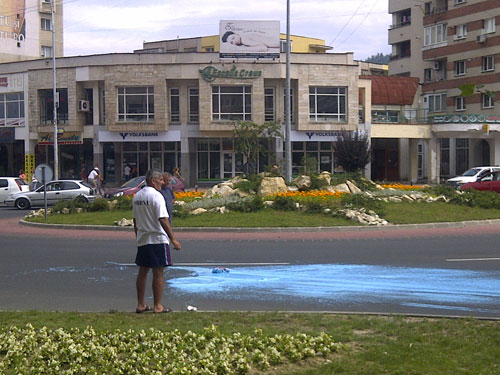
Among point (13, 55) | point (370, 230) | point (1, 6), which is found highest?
point (1, 6)

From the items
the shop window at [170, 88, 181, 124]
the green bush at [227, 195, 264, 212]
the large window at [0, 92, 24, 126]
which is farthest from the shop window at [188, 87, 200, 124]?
the green bush at [227, 195, 264, 212]

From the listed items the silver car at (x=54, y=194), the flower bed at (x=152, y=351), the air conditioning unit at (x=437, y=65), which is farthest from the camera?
the air conditioning unit at (x=437, y=65)

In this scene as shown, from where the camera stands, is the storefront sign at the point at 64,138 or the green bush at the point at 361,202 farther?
the storefront sign at the point at 64,138

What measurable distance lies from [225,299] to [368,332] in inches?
120

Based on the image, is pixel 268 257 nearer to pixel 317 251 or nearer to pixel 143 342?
pixel 317 251

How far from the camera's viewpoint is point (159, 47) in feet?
252

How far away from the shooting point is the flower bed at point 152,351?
6121 mm

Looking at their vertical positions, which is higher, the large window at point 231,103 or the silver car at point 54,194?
the large window at point 231,103

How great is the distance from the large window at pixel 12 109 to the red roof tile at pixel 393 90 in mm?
28105

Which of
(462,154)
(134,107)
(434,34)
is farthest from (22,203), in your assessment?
(434,34)

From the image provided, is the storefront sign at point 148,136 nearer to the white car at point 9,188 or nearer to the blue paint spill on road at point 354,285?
→ the white car at point 9,188

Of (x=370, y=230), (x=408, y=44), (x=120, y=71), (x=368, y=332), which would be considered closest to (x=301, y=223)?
(x=370, y=230)

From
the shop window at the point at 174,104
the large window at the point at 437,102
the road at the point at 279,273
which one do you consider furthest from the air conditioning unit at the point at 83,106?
the road at the point at 279,273

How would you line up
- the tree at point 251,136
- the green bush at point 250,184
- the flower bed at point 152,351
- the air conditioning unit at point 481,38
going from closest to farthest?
the flower bed at point 152,351 < the green bush at point 250,184 < the tree at point 251,136 < the air conditioning unit at point 481,38
